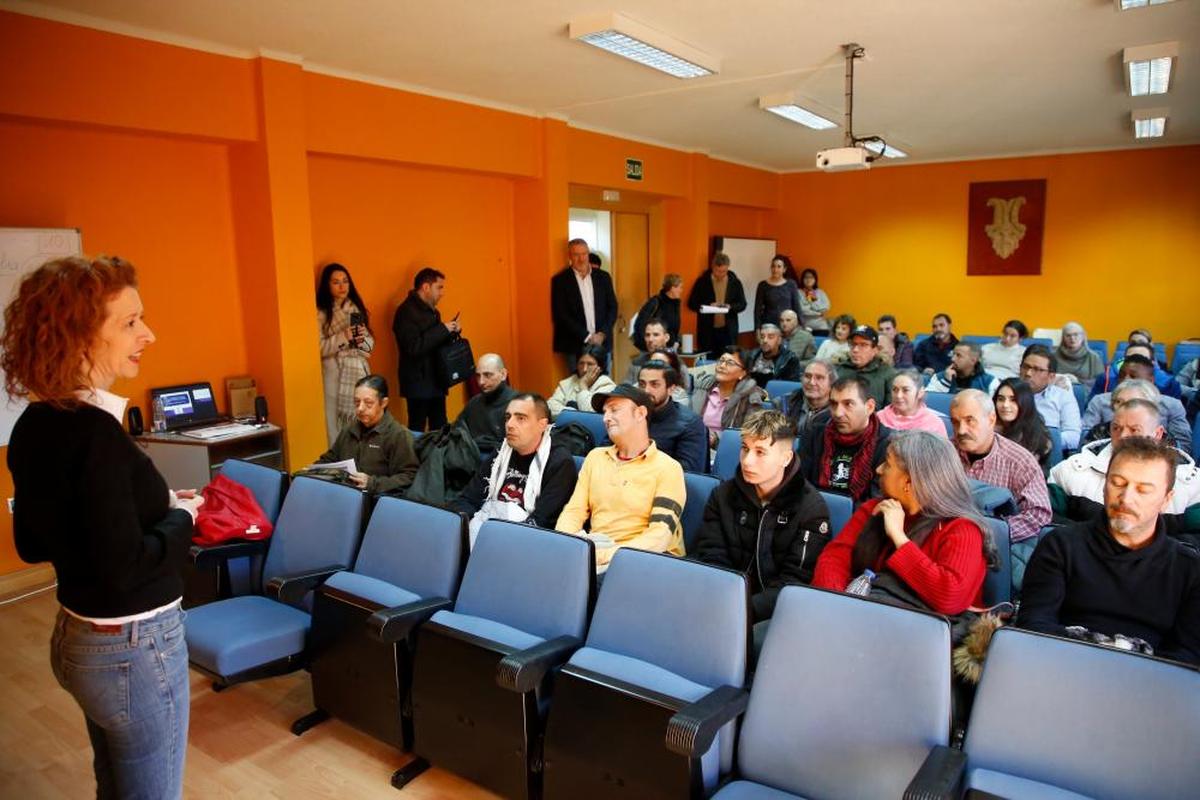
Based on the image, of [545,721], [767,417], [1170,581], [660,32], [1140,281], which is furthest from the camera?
[1140,281]

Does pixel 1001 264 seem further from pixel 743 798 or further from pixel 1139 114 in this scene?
pixel 743 798

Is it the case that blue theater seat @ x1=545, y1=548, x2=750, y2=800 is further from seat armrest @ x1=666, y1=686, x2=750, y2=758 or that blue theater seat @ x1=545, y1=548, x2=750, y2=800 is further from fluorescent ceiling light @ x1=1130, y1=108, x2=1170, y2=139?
fluorescent ceiling light @ x1=1130, y1=108, x2=1170, y2=139

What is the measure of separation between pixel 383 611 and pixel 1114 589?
6.82 ft

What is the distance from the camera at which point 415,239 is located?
20.2 feet

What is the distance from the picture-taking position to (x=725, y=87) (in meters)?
5.91

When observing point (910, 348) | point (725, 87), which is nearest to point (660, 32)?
point (725, 87)

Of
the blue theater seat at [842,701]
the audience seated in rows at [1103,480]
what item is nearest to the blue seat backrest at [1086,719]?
the blue theater seat at [842,701]

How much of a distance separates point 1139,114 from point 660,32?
5160mm

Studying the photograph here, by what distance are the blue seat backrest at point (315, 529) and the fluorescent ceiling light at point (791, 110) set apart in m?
4.68

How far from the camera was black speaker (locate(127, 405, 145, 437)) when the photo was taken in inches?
180

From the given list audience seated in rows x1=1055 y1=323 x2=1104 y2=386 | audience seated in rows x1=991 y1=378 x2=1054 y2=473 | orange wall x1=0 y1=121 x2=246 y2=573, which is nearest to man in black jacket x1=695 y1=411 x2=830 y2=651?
audience seated in rows x1=991 y1=378 x2=1054 y2=473

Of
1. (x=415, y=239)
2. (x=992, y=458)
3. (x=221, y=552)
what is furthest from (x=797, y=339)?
(x=221, y=552)

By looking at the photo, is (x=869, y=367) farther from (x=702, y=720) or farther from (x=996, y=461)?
(x=702, y=720)

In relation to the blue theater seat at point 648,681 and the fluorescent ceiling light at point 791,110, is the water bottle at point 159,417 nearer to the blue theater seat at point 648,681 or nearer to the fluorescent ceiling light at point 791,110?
the blue theater seat at point 648,681
